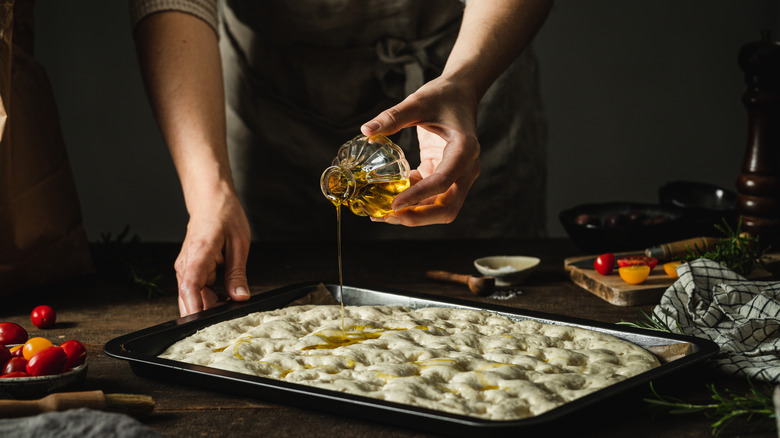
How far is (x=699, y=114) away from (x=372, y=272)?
356cm

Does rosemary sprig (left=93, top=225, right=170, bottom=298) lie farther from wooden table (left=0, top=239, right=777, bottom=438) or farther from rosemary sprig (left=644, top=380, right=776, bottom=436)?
rosemary sprig (left=644, top=380, right=776, bottom=436)

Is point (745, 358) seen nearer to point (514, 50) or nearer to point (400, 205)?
point (400, 205)

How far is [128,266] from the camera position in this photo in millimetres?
2084

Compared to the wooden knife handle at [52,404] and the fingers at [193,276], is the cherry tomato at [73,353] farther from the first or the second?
the fingers at [193,276]

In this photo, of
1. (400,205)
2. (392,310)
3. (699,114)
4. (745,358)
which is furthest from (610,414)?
(699,114)

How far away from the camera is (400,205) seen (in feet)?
4.36

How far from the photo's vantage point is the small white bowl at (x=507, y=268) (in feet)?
6.49

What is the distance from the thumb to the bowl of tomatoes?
506mm

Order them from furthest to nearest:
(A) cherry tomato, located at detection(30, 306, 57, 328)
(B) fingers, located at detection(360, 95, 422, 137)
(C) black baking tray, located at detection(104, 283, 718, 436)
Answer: (A) cherry tomato, located at detection(30, 306, 57, 328)
(B) fingers, located at detection(360, 95, 422, 137)
(C) black baking tray, located at detection(104, 283, 718, 436)

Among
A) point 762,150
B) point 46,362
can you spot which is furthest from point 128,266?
point 762,150

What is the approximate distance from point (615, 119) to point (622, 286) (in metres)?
3.29

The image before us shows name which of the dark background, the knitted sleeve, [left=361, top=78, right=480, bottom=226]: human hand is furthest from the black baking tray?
the dark background

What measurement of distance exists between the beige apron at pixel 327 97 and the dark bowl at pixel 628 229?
655 millimetres

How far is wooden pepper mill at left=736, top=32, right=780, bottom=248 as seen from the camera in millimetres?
1959
